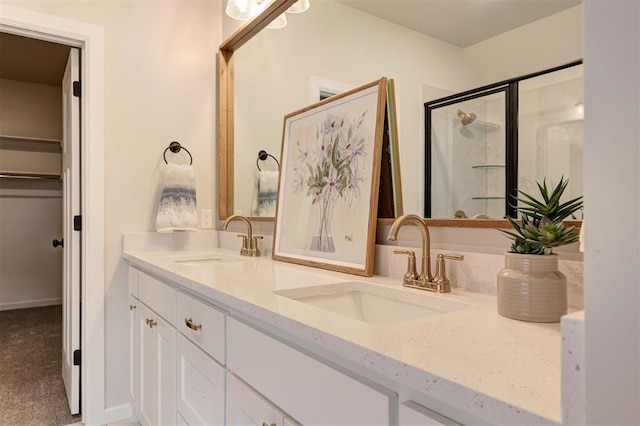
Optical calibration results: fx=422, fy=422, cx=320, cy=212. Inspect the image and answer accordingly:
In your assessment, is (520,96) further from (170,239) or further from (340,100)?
(170,239)

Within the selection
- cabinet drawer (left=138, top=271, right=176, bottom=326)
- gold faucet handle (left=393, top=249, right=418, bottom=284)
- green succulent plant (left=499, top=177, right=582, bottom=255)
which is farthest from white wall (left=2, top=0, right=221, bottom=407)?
green succulent plant (left=499, top=177, right=582, bottom=255)

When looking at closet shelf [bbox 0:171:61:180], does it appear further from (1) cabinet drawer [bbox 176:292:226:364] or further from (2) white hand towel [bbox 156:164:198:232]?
(1) cabinet drawer [bbox 176:292:226:364]

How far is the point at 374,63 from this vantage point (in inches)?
57.5

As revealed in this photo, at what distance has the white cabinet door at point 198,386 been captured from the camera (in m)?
1.12

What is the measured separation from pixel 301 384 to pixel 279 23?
69.3 inches

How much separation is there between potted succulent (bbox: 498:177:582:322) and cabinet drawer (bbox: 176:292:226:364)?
691mm

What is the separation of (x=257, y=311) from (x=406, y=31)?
1.02 m

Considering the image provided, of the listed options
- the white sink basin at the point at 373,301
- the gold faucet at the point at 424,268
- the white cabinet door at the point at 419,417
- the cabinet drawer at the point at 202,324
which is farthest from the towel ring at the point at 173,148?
the white cabinet door at the point at 419,417

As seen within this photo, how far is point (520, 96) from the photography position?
1.02m

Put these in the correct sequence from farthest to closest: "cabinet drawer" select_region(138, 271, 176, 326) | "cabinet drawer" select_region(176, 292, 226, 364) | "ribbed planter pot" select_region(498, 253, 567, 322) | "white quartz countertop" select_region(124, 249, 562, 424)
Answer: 1. "cabinet drawer" select_region(138, 271, 176, 326)
2. "cabinet drawer" select_region(176, 292, 226, 364)
3. "ribbed planter pot" select_region(498, 253, 567, 322)
4. "white quartz countertop" select_region(124, 249, 562, 424)

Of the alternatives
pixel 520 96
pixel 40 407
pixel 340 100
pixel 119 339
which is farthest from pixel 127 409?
pixel 520 96

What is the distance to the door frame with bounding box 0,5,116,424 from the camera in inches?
80.7

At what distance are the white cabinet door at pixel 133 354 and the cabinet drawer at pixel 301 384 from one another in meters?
1.13

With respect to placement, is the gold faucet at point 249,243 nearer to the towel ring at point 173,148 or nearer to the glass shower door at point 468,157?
the towel ring at point 173,148
